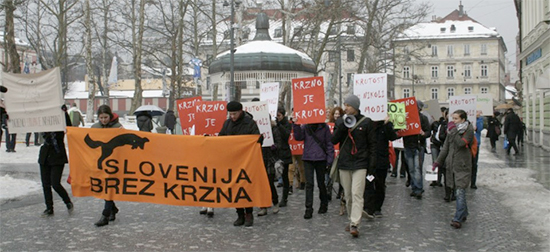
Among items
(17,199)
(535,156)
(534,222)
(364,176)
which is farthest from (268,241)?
(535,156)

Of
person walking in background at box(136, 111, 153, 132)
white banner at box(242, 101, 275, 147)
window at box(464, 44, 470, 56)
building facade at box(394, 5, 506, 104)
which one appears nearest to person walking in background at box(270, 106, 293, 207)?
white banner at box(242, 101, 275, 147)

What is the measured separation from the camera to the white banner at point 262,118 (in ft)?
A: 34.2

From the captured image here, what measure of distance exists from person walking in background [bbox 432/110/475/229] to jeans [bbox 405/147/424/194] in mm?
2650

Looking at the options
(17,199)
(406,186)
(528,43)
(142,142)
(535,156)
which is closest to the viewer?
(142,142)

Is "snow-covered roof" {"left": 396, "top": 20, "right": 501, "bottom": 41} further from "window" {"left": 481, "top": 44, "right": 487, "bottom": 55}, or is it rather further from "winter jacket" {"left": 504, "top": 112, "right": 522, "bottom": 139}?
"winter jacket" {"left": 504, "top": 112, "right": 522, "bottom": 139}

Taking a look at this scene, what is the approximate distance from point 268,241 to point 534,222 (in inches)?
161

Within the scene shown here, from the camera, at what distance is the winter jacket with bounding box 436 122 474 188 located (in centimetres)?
890

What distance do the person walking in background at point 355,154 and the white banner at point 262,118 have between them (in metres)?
1.97

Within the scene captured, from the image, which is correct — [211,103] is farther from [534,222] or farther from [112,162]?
[534,222]

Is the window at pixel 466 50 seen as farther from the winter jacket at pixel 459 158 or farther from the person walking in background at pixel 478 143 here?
the winter jacket at pixel 459 158

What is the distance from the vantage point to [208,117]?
10.5m

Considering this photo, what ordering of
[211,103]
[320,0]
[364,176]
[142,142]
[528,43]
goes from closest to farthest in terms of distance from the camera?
[364,176], [142,142], [211,103], [528,43], [320,0]

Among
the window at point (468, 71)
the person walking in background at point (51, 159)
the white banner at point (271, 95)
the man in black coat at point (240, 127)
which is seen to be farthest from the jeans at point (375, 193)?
the window at point (468, 71)

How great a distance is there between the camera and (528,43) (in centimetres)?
3366
